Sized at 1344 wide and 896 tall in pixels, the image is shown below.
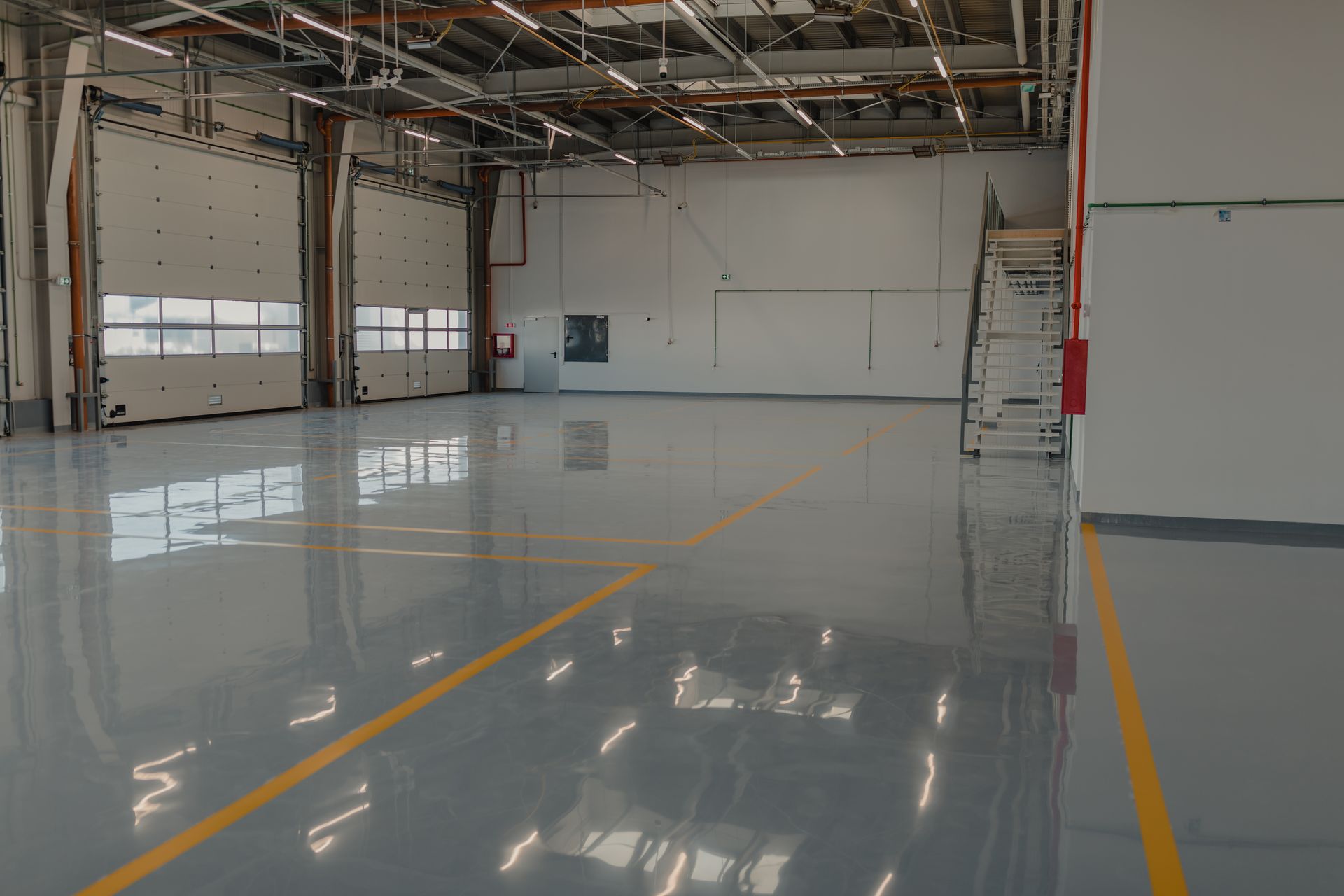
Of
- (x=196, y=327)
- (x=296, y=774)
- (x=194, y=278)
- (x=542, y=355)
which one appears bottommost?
(x=296, y=774)

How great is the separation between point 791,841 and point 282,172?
23.8 metres

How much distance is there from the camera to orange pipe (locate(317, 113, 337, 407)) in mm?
25375

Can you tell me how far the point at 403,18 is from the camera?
17.3 metres

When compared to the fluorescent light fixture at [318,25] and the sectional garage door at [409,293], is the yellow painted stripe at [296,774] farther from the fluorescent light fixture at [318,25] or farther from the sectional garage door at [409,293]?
the sectional garage door at [409,293]

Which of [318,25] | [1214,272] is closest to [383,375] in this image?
[318,25]

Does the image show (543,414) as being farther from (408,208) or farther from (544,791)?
(544,791)

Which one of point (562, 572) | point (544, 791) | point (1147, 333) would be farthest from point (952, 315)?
point (544, 791)

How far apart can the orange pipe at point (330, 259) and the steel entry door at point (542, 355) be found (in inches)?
318

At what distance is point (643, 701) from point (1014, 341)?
12.9m

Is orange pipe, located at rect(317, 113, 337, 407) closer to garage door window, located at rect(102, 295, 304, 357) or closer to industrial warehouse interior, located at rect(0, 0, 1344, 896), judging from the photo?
industrial warehouse interior, located at rect(0, 0, 1344, 896)

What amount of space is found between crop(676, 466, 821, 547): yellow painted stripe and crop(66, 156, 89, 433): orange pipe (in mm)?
13680

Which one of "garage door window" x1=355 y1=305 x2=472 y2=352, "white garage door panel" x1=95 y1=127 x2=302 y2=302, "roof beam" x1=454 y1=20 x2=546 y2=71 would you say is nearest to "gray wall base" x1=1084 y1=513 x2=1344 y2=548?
"roof beam" x1=454 y1=20 x2=546 y2=71

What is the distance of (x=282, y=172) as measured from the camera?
2433cm

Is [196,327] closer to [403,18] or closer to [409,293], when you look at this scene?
[409,293]
